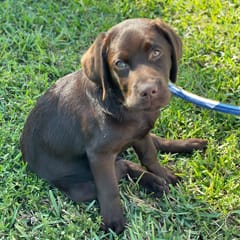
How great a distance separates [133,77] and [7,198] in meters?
1.22

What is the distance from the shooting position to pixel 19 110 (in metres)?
4.45

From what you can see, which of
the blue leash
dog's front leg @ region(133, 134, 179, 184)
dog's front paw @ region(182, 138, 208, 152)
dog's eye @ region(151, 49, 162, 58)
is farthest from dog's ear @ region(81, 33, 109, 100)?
the blue leash

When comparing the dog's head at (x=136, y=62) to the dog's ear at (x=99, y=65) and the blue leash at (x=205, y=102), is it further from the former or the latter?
the blue leash at (x=205, y=102)

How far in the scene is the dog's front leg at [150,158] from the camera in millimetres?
3760

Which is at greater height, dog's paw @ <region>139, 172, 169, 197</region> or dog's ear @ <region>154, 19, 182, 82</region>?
dog's ear @ <region>154, 19, 182, 82</region>

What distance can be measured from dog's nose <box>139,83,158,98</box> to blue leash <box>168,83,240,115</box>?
116 cm

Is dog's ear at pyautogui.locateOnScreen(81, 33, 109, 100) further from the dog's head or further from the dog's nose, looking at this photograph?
the dog's nose

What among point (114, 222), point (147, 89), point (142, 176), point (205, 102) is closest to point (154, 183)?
point (142, 176)

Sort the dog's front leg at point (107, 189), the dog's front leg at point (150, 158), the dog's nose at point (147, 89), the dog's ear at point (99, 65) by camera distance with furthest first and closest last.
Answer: the dog's front leg at point (150, 158) → the dog's front leg at point (107, 189) → the dog's ear at point (99, 65) → the dog's nose at point (147, 89)

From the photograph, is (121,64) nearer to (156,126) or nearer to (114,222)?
(114,222)

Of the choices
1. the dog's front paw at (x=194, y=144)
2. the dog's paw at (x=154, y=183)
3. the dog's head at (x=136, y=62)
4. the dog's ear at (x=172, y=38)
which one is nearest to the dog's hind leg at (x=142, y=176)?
the dog's paw at (x=154, y=183)

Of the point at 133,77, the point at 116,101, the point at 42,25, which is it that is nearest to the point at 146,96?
the point at 133,77

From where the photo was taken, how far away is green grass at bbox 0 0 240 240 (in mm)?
3629

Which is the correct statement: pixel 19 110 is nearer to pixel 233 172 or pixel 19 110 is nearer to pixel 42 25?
pixel 42 25
